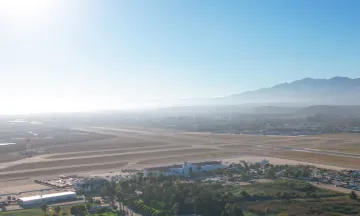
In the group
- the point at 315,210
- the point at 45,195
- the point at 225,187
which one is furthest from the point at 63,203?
the point at 315,210

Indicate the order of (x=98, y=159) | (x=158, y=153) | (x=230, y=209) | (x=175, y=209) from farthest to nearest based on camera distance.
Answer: (x=158, y=153) → (x=98, y=159) → (x=175, y=209) → (x=230, y=209)

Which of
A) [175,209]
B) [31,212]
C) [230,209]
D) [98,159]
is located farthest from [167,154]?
[230,209]

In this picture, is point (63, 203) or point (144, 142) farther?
point (144, 142)

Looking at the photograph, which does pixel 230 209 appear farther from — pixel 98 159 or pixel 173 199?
pixel 98 159

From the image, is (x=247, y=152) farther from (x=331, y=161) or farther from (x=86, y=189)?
(x=86, y=189)

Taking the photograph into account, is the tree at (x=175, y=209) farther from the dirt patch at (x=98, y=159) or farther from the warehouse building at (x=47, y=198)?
the dirt patch at (x=98, y=159)

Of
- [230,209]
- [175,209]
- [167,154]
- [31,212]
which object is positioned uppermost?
[230,209]

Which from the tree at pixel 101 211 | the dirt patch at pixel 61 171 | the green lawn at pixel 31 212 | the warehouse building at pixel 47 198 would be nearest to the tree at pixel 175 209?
the tree at pixel 101 211
